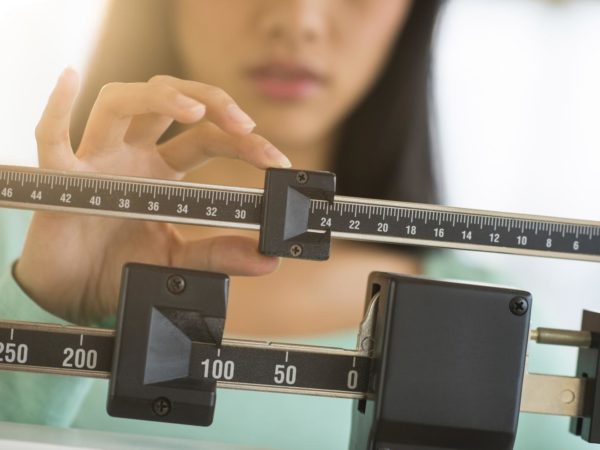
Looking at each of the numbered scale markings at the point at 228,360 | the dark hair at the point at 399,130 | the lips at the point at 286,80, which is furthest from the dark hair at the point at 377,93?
the numbered scale markings at the point at 228,360

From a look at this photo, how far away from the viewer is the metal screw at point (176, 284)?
81cm

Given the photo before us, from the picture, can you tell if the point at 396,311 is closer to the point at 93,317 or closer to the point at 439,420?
the point at 439,420

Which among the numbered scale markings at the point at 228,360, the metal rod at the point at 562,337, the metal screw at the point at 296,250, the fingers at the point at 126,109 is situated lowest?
the numbered scale markings at the point at 228,360

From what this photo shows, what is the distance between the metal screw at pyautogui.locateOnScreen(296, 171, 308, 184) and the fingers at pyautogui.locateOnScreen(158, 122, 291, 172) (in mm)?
53

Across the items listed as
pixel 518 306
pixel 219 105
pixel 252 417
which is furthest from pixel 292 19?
pixel 518 306

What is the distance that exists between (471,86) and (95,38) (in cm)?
71

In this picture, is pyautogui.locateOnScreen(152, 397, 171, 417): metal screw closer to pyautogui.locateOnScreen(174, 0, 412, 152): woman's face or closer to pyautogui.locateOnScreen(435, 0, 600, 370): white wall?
pyautogui.locateOnScreen(174, 0, 412, 152): woman's face

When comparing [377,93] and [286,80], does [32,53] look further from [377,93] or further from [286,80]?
[377,93]

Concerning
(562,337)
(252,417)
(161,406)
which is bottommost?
(252,417)

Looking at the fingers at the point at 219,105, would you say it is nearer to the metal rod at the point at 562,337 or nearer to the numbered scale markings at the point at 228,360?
the numbered scale markings at the point at 228,360

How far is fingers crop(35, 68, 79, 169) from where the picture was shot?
3.00ft

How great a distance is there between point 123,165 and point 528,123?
893 millimetres

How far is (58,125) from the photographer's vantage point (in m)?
0.94

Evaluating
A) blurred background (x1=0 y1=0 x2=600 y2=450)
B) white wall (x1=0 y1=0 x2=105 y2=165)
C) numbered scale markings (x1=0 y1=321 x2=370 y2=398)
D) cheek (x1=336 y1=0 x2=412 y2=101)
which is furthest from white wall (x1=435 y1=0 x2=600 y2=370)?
numbered scale markings (x1=0 y1=321 x2=370 y2=398)
